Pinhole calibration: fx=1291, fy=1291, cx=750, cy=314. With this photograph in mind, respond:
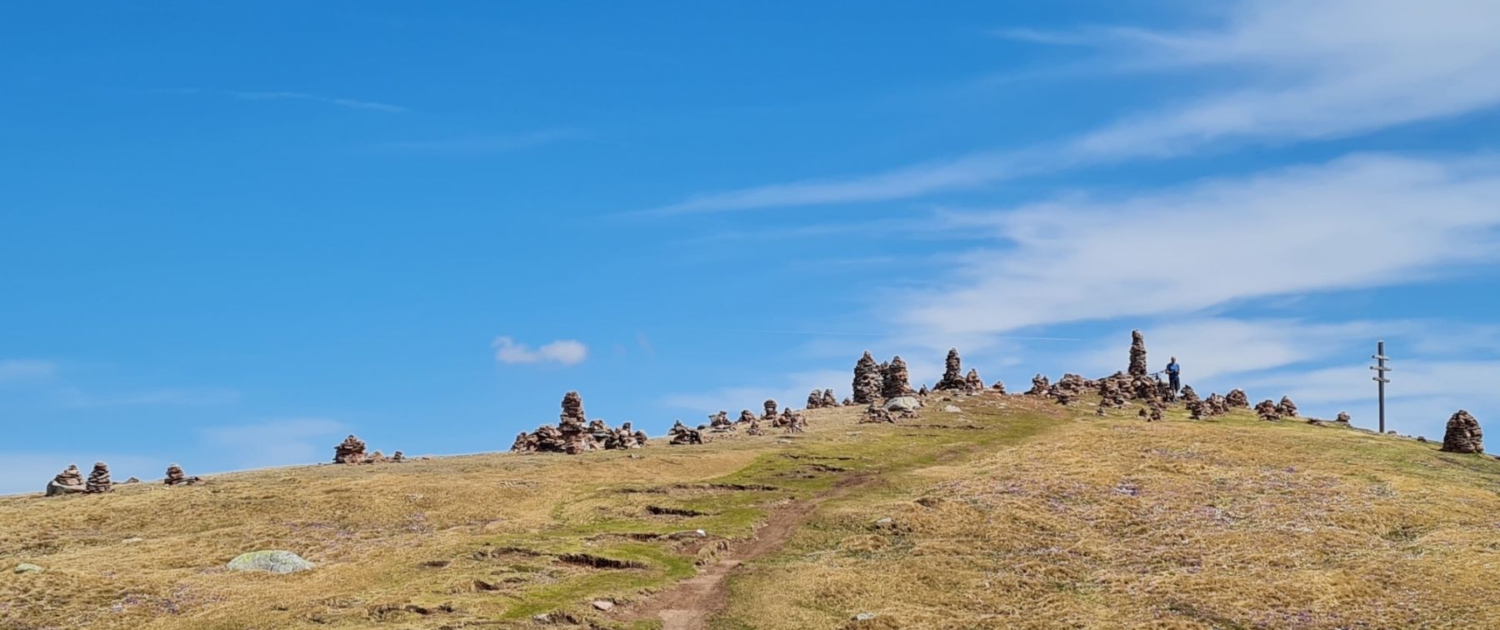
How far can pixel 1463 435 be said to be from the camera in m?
83.2

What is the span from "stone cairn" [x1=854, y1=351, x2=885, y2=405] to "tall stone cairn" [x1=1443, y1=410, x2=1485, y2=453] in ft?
155

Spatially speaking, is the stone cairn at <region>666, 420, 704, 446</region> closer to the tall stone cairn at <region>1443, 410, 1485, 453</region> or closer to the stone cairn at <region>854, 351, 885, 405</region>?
the stone cairn at <region>854, 351, 885, 405</region>

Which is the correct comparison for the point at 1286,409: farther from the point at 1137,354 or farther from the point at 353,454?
the point at 353,454

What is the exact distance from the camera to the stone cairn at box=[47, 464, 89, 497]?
73125 millimetres

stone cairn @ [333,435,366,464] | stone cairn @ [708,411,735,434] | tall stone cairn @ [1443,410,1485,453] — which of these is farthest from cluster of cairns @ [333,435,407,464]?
tall stone cairn @ [1443,410,1485,453]

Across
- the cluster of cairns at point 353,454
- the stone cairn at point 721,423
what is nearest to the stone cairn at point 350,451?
the cluster of cairns at point 353,454

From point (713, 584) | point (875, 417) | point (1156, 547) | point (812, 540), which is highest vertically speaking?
point (875, 417)

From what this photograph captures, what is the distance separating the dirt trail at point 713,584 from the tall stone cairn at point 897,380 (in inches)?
1755

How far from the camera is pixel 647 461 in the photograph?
265 feet

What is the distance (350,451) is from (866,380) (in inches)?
1959

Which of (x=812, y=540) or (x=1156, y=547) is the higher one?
(x=1156, y=547)

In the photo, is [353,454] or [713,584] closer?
[713,584]

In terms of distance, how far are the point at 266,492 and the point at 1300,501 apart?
53815 mm

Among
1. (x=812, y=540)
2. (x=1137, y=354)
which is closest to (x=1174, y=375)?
(x=1137, y=354)
